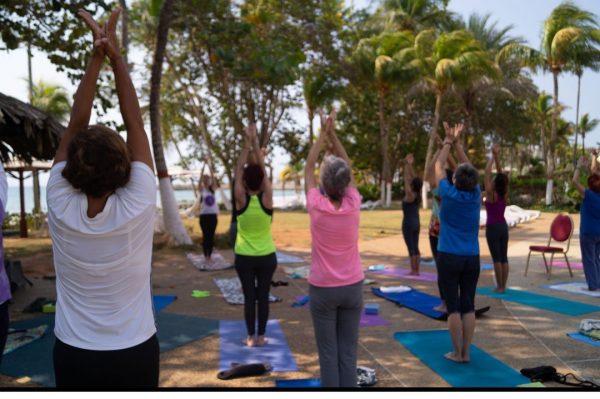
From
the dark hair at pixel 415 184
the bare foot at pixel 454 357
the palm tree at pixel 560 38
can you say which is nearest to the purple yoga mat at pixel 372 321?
the bare foot at pixel 454 357

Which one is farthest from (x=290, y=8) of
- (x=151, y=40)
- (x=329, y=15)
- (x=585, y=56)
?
(x=585, y=56)

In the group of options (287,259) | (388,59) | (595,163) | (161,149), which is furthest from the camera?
(388,59)

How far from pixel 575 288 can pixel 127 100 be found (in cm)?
757

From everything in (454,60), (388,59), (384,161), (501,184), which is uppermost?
(388,59)

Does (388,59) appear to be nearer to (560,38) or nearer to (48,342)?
(560,38)

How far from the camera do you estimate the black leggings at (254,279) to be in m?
5.22

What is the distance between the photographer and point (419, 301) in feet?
23.8

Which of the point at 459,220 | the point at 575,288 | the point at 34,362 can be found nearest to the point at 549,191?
the point at 575,288

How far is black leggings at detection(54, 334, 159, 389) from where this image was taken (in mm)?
2121

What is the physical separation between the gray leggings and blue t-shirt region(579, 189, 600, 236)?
5.46m

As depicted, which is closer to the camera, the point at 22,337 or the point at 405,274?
the point at 22,337

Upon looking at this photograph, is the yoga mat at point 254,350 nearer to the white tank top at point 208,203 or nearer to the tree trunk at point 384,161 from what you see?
the white tank top at point 208,203

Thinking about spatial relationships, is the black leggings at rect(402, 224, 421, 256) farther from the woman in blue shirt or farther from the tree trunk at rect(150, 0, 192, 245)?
the tree trunk at rect(150, 0, 192, 245)

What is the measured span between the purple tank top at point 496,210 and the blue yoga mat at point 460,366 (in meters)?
2.46
